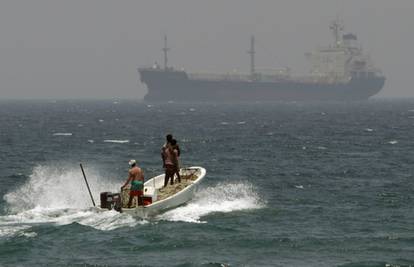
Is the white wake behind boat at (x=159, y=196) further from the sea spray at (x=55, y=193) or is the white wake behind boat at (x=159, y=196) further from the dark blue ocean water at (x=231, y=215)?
the sea spray at (x=55, y=193)

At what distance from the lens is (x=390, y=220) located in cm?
2573

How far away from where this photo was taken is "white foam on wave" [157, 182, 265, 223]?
82.2 feet

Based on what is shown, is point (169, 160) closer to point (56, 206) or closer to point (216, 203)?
point (216, 203)

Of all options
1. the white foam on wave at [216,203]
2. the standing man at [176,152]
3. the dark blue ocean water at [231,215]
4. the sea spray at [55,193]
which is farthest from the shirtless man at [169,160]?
the sea spray at [55,193]

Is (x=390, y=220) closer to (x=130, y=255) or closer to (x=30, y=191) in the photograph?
(x=130, y=255)

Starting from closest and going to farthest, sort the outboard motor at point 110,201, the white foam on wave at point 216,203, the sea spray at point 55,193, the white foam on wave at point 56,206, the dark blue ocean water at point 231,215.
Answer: the dark blue ocean water at point 231,215 < the white foam on wave at point 56,206 < the outboard motor at point 110,201 < the white foam on wave at point 216,203 < the sea spray at point 55,193

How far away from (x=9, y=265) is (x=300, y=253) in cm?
739

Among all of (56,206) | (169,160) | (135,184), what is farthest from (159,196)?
(56,206)

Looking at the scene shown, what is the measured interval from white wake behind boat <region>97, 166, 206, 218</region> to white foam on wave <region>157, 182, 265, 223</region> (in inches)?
11.6

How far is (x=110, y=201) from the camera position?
79.5 ft

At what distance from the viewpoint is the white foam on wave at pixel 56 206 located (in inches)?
924

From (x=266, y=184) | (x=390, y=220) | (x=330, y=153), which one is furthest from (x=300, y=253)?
(x=330, y=153)

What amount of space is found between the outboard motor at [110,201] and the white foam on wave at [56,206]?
0.66 ft

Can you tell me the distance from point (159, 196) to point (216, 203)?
8.87ft
